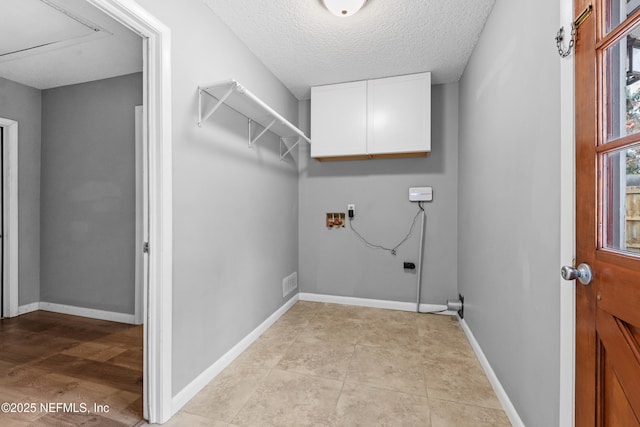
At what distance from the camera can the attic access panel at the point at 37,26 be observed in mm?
1796

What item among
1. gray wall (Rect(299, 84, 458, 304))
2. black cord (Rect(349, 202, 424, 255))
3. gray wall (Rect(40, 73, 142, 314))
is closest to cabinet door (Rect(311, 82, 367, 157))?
gray wall (Rect(299, 84, 458, 304))

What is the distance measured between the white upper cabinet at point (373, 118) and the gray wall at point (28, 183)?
306cm

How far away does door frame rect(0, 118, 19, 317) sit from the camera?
9.20 ft

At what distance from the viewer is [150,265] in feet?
4.76

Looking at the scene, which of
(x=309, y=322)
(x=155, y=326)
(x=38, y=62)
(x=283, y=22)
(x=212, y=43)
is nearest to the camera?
(x=155, y=326)

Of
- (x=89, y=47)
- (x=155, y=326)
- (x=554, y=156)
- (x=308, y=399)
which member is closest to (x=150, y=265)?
(x=155, y=326)

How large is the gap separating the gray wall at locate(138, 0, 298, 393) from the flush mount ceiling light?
81 centimetres

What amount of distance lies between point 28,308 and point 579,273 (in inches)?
181

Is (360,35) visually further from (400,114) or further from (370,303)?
(370,303)

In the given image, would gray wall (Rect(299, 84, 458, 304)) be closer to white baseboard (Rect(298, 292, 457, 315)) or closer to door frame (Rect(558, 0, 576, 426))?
white baseboard (Rect(298, 292, 457, 315))

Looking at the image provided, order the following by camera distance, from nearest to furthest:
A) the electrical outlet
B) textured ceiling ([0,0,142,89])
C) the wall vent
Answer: textured ceiling ([0,0,142,89]) → the wall vent → the electrical outlet

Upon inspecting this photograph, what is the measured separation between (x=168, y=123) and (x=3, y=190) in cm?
281

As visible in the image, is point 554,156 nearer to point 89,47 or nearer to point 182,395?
point 182,395

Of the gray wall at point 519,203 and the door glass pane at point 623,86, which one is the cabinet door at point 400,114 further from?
the door glass pane at point 623,86
